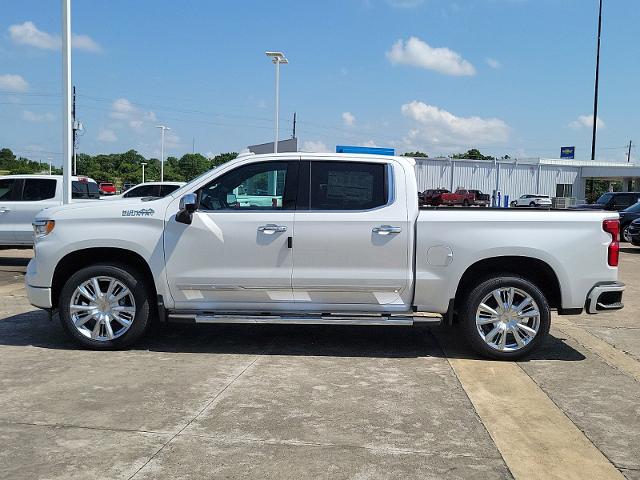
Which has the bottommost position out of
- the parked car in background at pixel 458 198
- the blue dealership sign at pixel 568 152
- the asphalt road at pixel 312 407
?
the asphalt road at pixel 312 407

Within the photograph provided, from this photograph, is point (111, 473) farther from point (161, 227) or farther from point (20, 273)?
point (20, 273)

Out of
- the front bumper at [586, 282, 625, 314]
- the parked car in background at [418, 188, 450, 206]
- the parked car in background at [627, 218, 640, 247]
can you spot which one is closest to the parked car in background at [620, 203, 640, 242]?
the parked car in background at [627, 218, 640, 247]

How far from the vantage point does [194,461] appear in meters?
3.73

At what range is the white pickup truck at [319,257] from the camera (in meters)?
5.91

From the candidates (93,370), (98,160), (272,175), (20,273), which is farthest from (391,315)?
(98,160)

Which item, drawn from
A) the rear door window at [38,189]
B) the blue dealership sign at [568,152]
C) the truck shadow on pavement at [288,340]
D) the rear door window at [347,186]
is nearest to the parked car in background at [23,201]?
the rear door window at [38,189]

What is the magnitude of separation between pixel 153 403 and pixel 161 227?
1937 mm

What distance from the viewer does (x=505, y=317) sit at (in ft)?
19.6

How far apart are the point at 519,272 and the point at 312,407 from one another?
276 cm

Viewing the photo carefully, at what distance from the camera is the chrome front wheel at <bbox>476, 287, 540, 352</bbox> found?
5.96 m

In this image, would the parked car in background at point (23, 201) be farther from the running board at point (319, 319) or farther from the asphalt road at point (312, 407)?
the running board at point (319, 319)

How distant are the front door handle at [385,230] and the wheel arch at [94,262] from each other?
2299 mm

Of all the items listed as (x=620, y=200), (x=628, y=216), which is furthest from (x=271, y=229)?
(x=620, y=200)

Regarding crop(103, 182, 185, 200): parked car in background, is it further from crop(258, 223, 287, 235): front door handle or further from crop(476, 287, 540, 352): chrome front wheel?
crop(476, 287, 540, 352): chrome front wheel
